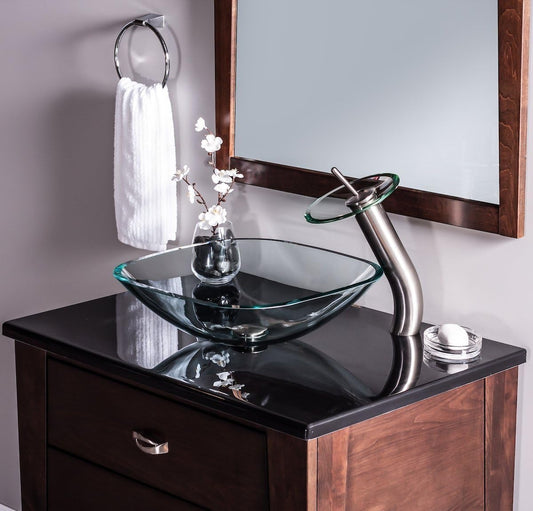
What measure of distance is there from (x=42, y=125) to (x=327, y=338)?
3.49 feet

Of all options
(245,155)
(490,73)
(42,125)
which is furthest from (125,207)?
(490,73)

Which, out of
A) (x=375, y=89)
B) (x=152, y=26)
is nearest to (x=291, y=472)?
(x=375, y=89)

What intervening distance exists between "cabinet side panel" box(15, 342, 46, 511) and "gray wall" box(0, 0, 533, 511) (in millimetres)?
537

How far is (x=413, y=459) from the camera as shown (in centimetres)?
144

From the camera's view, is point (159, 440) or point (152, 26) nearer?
point (159, 440)

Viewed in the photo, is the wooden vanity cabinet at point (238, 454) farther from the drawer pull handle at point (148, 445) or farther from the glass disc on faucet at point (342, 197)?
the glass disc on faucet at point (342, 197)

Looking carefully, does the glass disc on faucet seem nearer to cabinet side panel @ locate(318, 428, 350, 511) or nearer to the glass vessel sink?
the glass vessel sink

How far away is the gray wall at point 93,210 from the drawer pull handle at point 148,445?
53 cm

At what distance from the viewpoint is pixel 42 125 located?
2.34m

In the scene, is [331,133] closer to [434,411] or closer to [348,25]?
[348,25]

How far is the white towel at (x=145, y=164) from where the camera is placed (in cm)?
198

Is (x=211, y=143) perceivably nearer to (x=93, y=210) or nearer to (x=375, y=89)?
(x=375, y=89)

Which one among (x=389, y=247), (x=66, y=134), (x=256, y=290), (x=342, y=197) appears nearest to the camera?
(x=389, y=247)

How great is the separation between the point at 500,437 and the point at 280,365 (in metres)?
0.40
